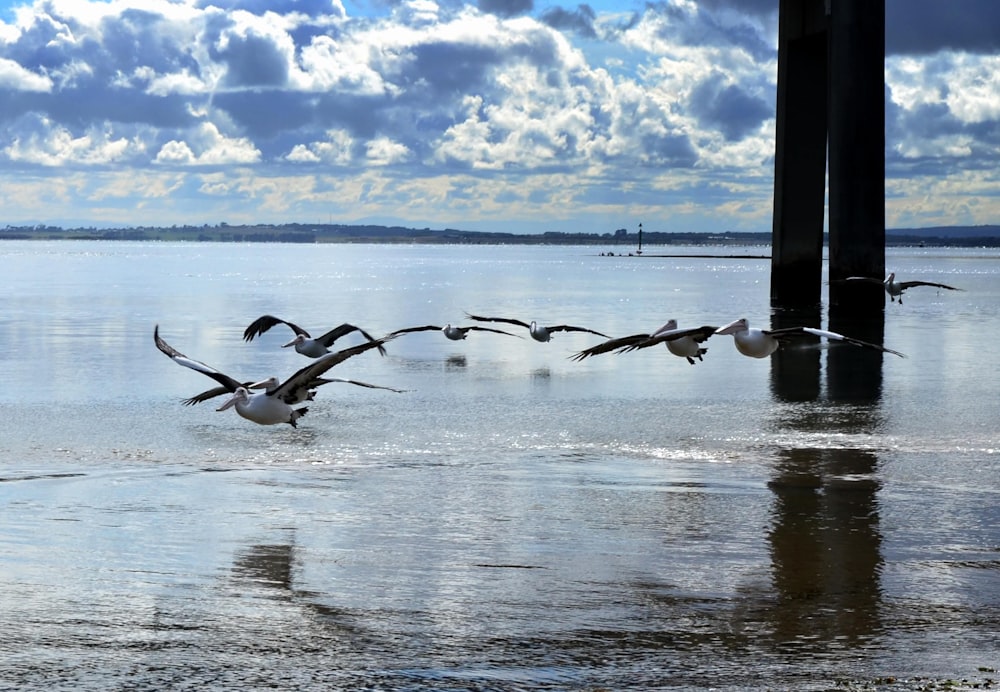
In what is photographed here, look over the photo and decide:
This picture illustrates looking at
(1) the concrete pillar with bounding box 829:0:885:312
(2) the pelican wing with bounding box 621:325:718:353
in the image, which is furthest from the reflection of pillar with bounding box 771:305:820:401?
(1) the concrete pillar with bounding box 829:0:885:312

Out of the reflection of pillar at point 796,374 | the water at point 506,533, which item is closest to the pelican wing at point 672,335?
the water at point 506,533

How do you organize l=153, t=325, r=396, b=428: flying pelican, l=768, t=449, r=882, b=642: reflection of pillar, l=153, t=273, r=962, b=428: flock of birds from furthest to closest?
l=153, t=325, r=396, b=428: flying pelican → l=153, t=273, r=962, b=428: flock of birds → l=768, t=449, r=882, b=642: reflection of pillar

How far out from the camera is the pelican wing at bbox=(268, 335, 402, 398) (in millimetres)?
14688

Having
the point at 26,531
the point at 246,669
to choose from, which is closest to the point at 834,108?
the point at 26,531

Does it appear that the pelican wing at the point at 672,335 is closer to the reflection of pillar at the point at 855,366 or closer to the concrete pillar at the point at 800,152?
the reflection of pillar at the point at 855,366

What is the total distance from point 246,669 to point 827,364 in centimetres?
2345

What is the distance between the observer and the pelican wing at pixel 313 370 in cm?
1469

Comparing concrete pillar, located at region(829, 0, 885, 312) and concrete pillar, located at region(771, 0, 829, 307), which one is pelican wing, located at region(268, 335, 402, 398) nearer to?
concrete pillar, located at region(829, 0, 885, 312)

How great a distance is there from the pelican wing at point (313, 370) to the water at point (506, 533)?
98 cm

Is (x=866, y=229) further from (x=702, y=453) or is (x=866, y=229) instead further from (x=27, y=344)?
(x=702, y=453)

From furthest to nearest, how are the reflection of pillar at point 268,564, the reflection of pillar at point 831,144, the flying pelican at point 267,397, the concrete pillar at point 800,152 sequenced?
1. the concrete pillar at point 800,152
2. the reflection of pillar at point 831,144
3. the flying pelican at point 267,397
4. the reflection of pillar at point 268,564

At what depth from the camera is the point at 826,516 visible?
13.6m

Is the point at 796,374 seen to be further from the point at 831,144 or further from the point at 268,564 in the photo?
the point at 268,564

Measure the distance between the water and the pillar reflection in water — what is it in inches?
1.7
